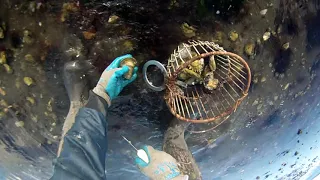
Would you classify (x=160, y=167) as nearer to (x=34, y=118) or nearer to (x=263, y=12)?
(x=34, y=118)

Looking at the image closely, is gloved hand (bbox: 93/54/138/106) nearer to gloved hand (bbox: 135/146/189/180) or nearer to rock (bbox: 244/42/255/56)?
gloved hand (bbox: 135/146/189/180)

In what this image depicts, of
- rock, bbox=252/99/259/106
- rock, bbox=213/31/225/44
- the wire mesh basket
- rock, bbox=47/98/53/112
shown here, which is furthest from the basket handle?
rock, bbox=252/99/259/106

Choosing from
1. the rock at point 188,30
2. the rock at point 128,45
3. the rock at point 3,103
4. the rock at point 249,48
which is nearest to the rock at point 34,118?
the rock at point 3,103

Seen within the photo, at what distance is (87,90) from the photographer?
2027 millimetres

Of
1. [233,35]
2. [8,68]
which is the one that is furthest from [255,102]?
[8,68]

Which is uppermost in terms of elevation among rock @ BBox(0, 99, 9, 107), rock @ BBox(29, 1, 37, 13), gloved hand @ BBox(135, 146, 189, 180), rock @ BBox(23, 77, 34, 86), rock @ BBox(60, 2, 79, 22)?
rock @ BBox(29, 1, 37, 13)

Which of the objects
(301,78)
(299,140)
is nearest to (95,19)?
(301,78)

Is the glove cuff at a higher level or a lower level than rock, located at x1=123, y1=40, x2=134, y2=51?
lower

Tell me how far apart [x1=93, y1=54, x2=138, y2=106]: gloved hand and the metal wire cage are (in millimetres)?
234

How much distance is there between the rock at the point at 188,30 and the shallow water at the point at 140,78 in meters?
0.02

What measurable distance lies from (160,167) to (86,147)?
0.43m

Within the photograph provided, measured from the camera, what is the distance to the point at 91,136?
68.1 inches

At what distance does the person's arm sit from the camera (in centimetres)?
162

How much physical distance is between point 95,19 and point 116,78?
33 centimetres
